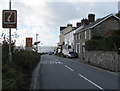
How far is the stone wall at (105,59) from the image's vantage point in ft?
78.2

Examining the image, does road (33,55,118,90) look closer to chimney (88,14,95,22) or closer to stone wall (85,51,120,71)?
stone wall (85,51,120,71)

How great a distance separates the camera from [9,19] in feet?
42.3

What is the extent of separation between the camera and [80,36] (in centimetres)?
6047

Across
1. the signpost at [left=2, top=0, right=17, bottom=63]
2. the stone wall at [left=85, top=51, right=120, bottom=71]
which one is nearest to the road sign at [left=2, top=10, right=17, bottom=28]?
the signpost at [left=2, top=0, right=17, bottom=63]

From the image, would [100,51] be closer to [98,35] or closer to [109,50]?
[109,50]

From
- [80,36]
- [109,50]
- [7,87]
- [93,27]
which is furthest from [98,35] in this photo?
[7,87]

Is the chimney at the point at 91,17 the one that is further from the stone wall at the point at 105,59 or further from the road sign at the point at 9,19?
the road sign at the point at 9,19

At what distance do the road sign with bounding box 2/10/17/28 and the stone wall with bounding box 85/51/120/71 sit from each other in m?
13.1

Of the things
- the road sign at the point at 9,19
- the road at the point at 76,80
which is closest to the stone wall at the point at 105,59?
the road at the point at 76,80

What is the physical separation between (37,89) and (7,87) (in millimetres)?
4020

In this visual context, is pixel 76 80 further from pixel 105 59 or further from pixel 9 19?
pixel 105 59

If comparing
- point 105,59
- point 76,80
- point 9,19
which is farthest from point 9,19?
point 105,59

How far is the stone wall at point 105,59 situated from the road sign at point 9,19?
1312cm

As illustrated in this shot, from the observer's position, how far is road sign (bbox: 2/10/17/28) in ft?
42.0
